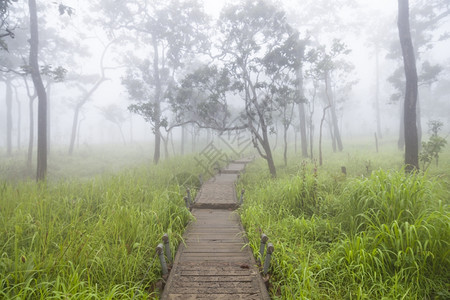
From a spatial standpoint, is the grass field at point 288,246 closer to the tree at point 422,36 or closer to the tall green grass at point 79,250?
the tall green grass at point 79,250

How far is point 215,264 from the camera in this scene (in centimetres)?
373

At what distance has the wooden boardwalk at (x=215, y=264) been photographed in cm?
306

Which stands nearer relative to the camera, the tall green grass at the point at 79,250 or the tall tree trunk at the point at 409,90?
the tall green grass at the point at 79,250

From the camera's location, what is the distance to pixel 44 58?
20.3 meters

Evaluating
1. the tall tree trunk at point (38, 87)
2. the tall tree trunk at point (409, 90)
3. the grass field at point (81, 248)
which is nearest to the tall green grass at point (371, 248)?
the grass field at point (81, 248)

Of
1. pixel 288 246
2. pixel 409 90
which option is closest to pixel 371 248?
pixel 288 246

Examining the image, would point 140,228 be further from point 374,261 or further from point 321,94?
point 321,94

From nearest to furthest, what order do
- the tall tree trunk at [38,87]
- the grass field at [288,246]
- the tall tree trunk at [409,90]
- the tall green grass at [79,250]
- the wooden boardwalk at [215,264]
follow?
the tall green grass at [79,250] → the grass field at [288,246] → the wooden boardwalk at [215,264] → the tall tree trunk at [409,90] → the tall tree trunk at [38,87]

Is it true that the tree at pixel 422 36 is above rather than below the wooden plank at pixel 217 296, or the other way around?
above

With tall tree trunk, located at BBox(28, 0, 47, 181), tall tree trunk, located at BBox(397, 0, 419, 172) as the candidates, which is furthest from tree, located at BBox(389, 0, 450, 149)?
tall tree trunk, located at BBox(28, 0, 47, 181)

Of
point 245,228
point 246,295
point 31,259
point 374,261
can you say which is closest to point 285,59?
point 245,228

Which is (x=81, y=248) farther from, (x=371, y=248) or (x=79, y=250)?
(x=371, y=248)

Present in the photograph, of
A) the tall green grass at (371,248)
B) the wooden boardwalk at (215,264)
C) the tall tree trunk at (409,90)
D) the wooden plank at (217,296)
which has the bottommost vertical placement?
the wooden plank at (217,296)

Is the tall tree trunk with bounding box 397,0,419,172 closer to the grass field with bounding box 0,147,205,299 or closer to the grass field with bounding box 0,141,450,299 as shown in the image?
the grass field with bounding box 0,141,450,299
